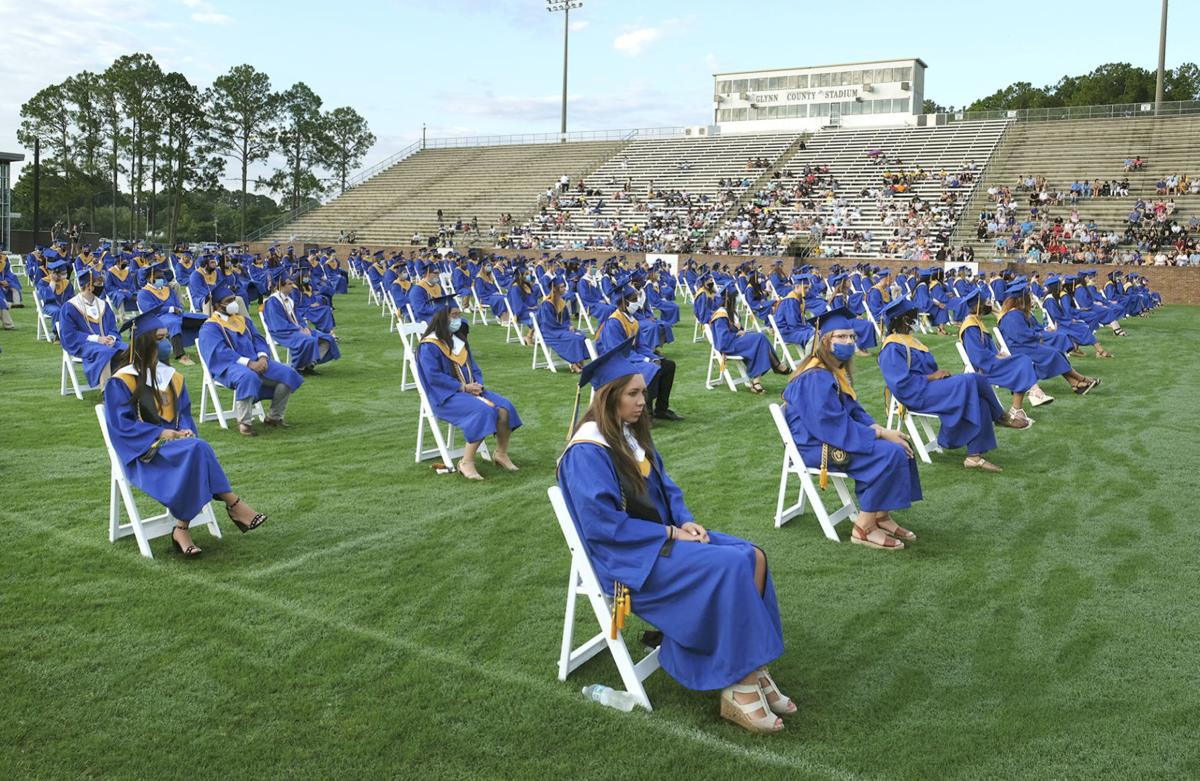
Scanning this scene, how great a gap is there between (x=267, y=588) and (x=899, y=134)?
141 feet

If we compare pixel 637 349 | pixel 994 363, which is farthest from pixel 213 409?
pixel 994 363

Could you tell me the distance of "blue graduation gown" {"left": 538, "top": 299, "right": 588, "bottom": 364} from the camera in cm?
1294

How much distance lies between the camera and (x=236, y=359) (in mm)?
8719

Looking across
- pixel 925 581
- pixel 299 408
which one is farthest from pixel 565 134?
pixel 925 581

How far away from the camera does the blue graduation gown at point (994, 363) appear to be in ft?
31.3

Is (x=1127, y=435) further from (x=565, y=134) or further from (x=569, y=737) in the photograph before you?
(x=565, y=134)

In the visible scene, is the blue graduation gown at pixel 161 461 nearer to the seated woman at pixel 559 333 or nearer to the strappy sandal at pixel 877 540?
the strappy sandal at pixel 877 540

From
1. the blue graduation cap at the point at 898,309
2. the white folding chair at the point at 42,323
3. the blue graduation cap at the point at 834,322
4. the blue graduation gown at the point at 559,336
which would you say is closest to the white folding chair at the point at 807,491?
the blue graduation cap at the point at 834,322

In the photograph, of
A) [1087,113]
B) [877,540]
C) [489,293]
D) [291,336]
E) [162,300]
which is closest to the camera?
[877,540]

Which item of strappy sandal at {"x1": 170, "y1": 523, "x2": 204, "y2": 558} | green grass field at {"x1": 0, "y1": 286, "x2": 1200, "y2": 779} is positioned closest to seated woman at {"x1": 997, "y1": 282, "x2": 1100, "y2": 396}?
green grass field at {"x1": 0, "y1": 286, "x2": 1200, "y2": 779}

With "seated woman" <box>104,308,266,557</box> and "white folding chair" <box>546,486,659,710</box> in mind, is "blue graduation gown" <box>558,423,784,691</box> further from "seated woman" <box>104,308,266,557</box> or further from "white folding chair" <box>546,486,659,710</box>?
"seated woman" <box>104,308,266,557</box>

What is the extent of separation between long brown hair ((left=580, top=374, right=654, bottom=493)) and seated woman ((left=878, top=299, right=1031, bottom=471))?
4.11 m

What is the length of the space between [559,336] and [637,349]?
273 cm

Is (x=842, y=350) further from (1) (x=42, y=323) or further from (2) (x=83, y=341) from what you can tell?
(1) (x=42, y=323)
